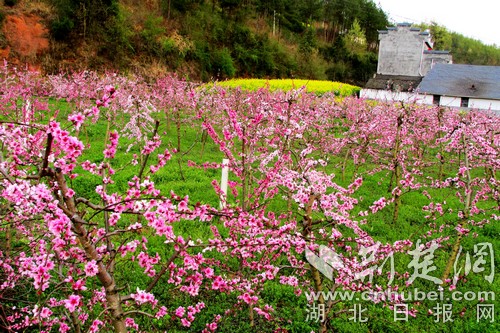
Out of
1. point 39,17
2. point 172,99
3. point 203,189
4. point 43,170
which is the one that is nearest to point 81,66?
point 39,17

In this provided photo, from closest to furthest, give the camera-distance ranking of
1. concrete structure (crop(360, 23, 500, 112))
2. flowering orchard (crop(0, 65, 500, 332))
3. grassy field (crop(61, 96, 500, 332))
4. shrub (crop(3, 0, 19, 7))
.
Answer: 1. flowering orchard (crop(0, 65, 500, 332))
2. grassy field (crop(61, 96, 500, 332))
3. shrub (crop(3, 0, 19, 7))
4. concrete structure (crop(360, 23, 500, 112))

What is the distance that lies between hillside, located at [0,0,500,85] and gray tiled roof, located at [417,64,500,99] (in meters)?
11.7

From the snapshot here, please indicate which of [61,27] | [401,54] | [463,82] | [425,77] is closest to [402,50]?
[401,54]

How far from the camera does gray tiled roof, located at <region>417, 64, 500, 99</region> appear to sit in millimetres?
30091

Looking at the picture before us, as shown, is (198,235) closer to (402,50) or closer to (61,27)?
(61,27)

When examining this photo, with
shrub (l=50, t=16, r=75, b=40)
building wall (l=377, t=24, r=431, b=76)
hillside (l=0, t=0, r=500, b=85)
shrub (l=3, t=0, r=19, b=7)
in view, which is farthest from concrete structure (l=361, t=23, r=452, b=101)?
shrub (l=3, t=0, r=19, b=7)

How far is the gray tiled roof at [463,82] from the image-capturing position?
30091 mm

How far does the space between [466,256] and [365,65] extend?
43.8 metres

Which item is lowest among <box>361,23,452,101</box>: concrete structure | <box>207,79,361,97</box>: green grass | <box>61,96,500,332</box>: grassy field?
<box>61,96,500,332</box>: grassy field

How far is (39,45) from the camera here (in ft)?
78.5

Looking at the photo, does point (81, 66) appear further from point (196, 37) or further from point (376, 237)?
point (376, 237)

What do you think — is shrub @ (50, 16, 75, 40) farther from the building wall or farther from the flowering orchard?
the building wall

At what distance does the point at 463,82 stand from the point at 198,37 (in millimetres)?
22208

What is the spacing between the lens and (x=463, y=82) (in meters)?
31.0
